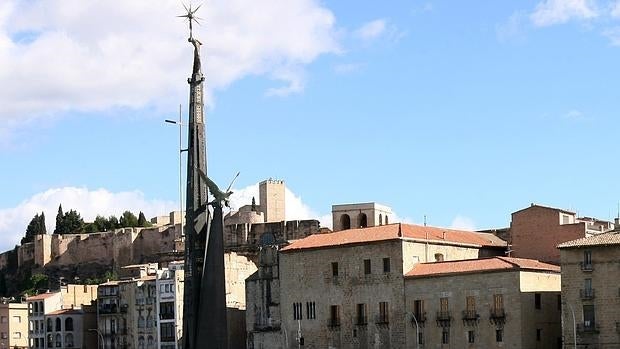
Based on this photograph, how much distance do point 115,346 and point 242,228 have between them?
23.6 meters

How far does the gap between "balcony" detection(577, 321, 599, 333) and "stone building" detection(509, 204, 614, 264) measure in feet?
47.6

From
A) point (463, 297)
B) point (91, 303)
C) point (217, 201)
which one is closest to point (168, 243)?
point (91, 303)

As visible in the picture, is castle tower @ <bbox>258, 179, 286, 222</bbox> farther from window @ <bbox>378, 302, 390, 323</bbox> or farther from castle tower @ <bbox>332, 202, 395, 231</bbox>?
window @ <bbox>378, 302, 390, 323</bbox>

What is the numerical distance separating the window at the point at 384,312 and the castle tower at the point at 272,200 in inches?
2383

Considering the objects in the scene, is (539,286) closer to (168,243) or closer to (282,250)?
(282,250)

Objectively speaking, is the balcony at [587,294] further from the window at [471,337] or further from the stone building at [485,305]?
the window at [471,337]

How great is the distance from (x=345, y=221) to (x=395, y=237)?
23.7 m

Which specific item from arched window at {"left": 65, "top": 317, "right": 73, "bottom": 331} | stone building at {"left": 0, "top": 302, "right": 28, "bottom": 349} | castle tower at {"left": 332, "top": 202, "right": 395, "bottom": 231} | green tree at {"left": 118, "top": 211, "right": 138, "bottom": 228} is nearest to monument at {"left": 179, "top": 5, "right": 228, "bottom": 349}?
castle tower at {"left": 332, "top": 202, "right": 395, "bottom": 231}

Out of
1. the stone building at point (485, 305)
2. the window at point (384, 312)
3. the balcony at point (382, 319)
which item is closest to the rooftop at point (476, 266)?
the stone building at point (485, 305)

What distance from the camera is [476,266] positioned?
71938 mm

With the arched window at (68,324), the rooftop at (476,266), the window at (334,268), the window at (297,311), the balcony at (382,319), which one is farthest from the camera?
the arched window at (68,324)

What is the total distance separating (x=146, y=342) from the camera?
102 metres

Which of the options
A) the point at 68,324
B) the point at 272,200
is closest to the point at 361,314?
the point at 68,324

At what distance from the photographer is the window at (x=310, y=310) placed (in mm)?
79750
